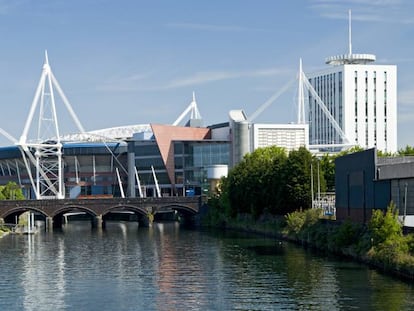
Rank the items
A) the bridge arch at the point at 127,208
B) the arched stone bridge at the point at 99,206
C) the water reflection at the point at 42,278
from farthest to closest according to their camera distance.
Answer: the bridge arch at the point at 127,208 < the arched stone bridge at the point at 99,206 < the water reflection at the point at 42,278

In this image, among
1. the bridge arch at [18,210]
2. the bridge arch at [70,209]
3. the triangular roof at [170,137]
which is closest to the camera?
the bridge arch at [18,210]

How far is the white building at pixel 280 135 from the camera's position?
162 metres

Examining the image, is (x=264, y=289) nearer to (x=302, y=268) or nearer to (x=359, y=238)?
(x=302, y=268)

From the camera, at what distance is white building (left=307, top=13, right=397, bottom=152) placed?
18038 cm

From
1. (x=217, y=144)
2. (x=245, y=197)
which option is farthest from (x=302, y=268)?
(x=217, y=144)

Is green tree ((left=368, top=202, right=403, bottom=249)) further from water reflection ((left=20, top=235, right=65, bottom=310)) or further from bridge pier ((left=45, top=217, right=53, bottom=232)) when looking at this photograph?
bridge pier ((left=45, top=217, right=53, bottom=232))

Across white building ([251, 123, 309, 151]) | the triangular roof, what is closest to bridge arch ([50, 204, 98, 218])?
the triangular roof

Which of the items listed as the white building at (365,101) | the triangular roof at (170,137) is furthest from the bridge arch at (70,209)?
the white building at (365,101)

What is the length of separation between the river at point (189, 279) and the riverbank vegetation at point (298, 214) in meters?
1.90

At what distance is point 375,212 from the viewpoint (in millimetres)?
61188

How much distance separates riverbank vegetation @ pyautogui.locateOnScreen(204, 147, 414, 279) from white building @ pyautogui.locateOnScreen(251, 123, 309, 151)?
26.0m

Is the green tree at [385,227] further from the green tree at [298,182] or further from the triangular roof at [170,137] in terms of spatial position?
the triangular roof at [170,137]

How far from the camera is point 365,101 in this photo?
595 ft

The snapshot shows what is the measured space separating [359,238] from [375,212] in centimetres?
591
